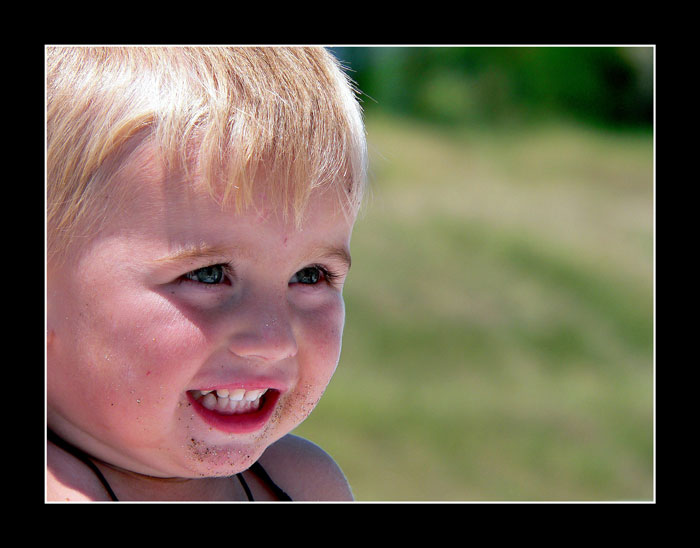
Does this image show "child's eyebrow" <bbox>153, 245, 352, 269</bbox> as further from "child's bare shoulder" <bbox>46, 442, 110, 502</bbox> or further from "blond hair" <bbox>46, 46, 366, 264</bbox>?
"child's bare shoulder" <bbox>46, 442, 110, 502</bbox>

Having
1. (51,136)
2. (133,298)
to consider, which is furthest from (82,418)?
(51,136)

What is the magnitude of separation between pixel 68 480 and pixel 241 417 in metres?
0.14

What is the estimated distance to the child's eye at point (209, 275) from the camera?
24.9 inches

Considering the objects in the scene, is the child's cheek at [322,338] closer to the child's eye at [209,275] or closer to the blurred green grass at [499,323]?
the child's eye at [209,275]

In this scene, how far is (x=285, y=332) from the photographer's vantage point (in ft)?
2.09

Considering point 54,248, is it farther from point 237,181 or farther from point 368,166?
point 368,166

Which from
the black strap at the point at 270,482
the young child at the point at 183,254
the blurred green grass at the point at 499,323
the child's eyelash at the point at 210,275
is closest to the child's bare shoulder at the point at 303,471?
the black strap at the point at 270,482

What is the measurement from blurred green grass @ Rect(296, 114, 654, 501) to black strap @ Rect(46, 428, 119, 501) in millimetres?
2053

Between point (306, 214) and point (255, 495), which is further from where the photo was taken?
point (255, 495)

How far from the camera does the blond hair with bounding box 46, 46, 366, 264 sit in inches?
24.5

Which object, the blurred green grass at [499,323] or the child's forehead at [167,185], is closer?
the child's forehead at [167,185]

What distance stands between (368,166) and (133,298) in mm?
240

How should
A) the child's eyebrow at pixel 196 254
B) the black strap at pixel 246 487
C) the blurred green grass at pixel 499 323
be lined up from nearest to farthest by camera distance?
the child's eyebrow at pixel 196 254 → the black strap at pixel 246 487 → the blurred green grass at pixel 499 323

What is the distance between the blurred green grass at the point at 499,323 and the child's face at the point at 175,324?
6.79 ft
